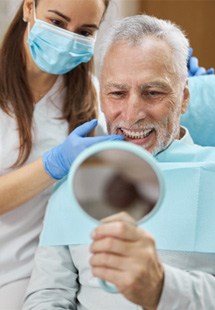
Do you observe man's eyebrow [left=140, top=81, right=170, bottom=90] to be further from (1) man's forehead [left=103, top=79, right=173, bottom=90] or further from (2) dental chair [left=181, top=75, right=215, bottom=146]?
(2) dental chair [left=181, top=75, right=215, bottom=146]

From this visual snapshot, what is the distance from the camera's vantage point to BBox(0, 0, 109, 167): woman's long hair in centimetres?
176

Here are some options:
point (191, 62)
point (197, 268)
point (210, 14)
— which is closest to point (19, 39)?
point (191, 62)

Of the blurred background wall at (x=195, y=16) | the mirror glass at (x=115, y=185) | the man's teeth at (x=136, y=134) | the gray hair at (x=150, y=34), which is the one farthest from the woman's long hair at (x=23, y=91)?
the blurred background wall at (x=195, y=16)

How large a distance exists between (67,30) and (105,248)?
3.48 ft

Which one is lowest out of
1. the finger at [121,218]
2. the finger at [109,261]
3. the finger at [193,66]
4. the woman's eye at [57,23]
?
the finger at [193,66]

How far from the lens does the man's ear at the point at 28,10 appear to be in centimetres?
180

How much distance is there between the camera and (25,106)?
179 centimetres

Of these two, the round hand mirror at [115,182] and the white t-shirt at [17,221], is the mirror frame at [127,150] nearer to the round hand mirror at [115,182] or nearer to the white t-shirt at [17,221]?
the round hand mirror at [115,182]

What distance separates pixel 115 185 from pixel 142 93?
577mm

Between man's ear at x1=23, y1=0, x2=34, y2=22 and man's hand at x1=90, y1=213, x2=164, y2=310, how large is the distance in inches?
44.8

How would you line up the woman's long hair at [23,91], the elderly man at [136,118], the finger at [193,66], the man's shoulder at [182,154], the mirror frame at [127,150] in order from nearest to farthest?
the mirror frame at [127,150]
the elderly man at [136,118]
the man's shoulder at [182,154]
the woman's long hair at [23,91]
the finger at [193,66]

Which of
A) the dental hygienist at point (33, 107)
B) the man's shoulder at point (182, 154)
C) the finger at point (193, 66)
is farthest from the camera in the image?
the finger at point (193, 66)

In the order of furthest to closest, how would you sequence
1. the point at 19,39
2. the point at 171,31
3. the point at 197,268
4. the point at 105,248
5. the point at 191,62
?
the point at 191,62 < the point at 19,39 < the point at 171,31 < the point at 197,268 < the point at 105,248

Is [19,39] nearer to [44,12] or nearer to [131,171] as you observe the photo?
[44,12]
